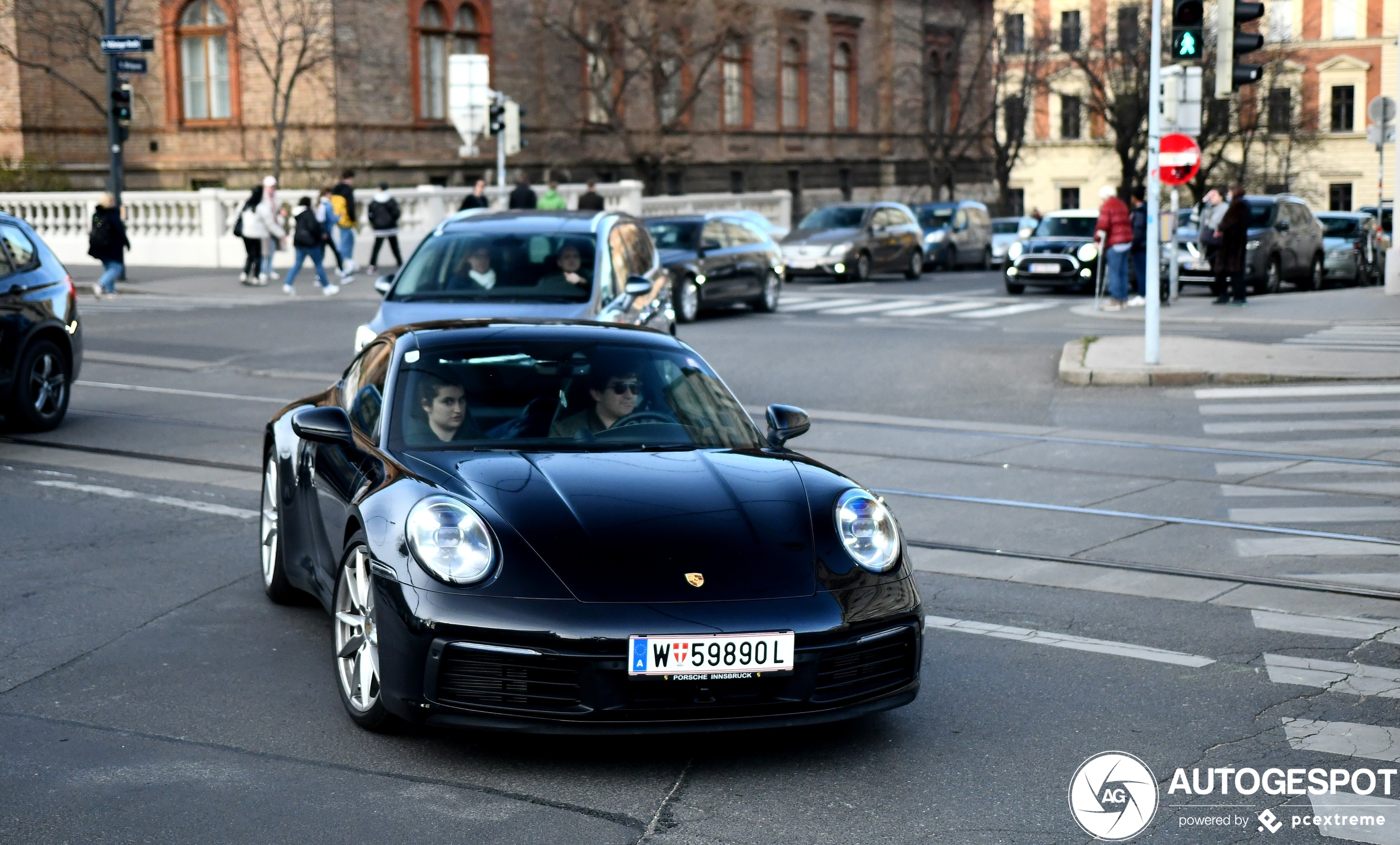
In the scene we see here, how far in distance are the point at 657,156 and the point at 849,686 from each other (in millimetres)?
44332

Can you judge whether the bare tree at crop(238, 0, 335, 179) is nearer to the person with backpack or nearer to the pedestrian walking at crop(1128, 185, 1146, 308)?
the person with backpack

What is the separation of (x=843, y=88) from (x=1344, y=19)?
98.3 ft

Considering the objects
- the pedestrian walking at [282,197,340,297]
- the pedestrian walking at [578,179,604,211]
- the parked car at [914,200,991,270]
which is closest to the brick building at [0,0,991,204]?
the pedestrian walking at [578,179,604,211]

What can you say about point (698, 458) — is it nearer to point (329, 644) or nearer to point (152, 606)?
point (329, 644)

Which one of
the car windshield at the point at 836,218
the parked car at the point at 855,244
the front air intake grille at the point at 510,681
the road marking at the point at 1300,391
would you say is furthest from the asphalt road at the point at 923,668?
the car windshield at the point at 836,218

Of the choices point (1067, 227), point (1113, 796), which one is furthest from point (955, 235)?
point (1113, 796)

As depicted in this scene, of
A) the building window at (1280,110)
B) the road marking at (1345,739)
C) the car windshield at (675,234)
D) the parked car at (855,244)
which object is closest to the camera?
the road marking at (1345,739)

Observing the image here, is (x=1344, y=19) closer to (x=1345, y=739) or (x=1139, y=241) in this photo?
(x=1139, y=241)

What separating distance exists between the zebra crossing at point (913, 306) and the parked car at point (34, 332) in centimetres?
1445

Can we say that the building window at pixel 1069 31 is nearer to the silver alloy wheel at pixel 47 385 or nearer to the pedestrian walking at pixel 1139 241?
the pedestrian walking at pixel 1139 241

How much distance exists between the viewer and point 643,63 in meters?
48.9

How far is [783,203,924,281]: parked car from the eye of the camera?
3500 centimetres

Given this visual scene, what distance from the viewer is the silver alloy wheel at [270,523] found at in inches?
294

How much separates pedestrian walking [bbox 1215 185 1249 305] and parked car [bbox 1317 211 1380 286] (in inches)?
351
